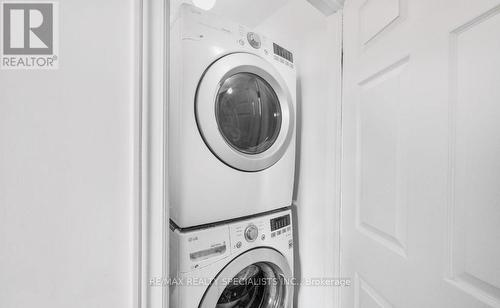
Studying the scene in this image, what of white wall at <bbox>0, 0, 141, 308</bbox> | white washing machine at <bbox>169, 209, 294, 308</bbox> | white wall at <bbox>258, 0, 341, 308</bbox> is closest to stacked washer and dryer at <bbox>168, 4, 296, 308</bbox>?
white washing machine at <bbox>169, 209, 294, 308</bbox>

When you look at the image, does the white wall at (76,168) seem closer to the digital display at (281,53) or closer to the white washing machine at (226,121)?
the white washing machine at (226,121)

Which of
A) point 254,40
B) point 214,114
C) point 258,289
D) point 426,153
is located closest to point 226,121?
point 214,114

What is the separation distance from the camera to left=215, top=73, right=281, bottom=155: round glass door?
3.29 feet

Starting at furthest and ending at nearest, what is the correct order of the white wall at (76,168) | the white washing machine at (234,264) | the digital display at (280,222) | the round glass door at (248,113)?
the digital display at (280,222), the round glass door at (248,113), the white washing machine at (234,264), the white wall at (76,168)

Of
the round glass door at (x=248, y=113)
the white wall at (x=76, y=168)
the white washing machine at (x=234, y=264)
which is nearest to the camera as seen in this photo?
the white wall at (x=76, y=168)

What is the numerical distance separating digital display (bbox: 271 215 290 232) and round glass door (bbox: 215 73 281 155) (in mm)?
374

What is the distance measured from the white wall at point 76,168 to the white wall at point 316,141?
887mm

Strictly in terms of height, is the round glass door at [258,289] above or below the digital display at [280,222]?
below

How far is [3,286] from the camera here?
0.44 m

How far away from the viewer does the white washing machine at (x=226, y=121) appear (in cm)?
88

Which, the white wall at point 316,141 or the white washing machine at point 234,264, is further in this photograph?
the white wall at point 316,141

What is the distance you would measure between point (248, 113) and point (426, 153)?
72 cm

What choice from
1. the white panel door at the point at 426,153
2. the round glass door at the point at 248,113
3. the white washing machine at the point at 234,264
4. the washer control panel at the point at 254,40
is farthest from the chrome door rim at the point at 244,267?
the washer control panel at the point at 254,40

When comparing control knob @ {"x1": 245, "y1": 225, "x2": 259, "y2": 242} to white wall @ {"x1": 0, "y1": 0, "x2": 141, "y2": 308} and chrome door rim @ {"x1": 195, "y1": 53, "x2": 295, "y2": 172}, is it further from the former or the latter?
white wall @ {"x1": 0, "y1": 0, "x2": 141, "y2": 308}
